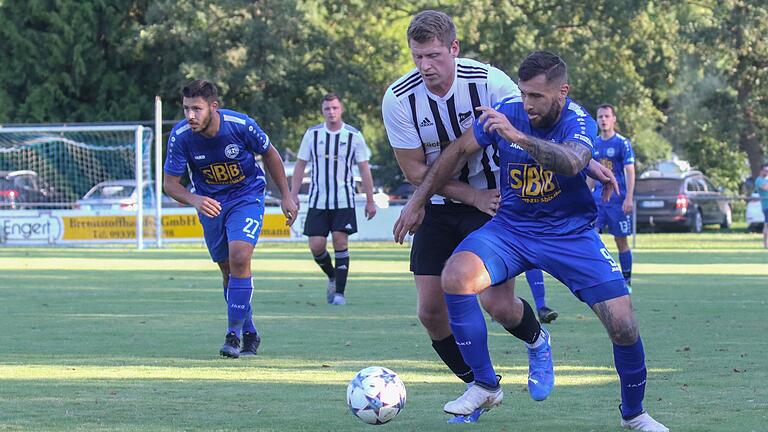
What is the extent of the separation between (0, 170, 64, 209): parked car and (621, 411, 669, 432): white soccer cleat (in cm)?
2691

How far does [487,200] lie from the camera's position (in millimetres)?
6891

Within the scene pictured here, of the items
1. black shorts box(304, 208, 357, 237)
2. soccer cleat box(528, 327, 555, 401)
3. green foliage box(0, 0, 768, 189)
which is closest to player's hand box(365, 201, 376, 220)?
→ black shorts box(304, 208, 357, 237)

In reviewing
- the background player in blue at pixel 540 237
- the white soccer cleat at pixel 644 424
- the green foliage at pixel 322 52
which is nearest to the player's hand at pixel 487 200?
the background player in blue at pixel 540 237

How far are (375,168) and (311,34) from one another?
5431 millimetres

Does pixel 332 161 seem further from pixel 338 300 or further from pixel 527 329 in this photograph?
pixel 527 329

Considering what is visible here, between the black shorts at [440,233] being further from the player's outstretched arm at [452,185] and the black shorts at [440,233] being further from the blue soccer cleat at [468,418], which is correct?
the blue soccer cleat at [468,418]

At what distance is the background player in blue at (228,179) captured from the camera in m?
9.55

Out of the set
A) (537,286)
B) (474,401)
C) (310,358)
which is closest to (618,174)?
(537,286)

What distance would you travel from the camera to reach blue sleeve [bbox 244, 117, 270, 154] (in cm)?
972

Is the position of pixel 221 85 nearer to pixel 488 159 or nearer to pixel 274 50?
pixel 274 50

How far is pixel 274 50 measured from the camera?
45.5 meters

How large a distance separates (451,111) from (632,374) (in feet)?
5.64

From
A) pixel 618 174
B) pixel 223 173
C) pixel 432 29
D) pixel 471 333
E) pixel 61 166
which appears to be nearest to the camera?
pixel 471 333

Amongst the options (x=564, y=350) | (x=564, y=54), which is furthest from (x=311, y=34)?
(x=564, y=350)
